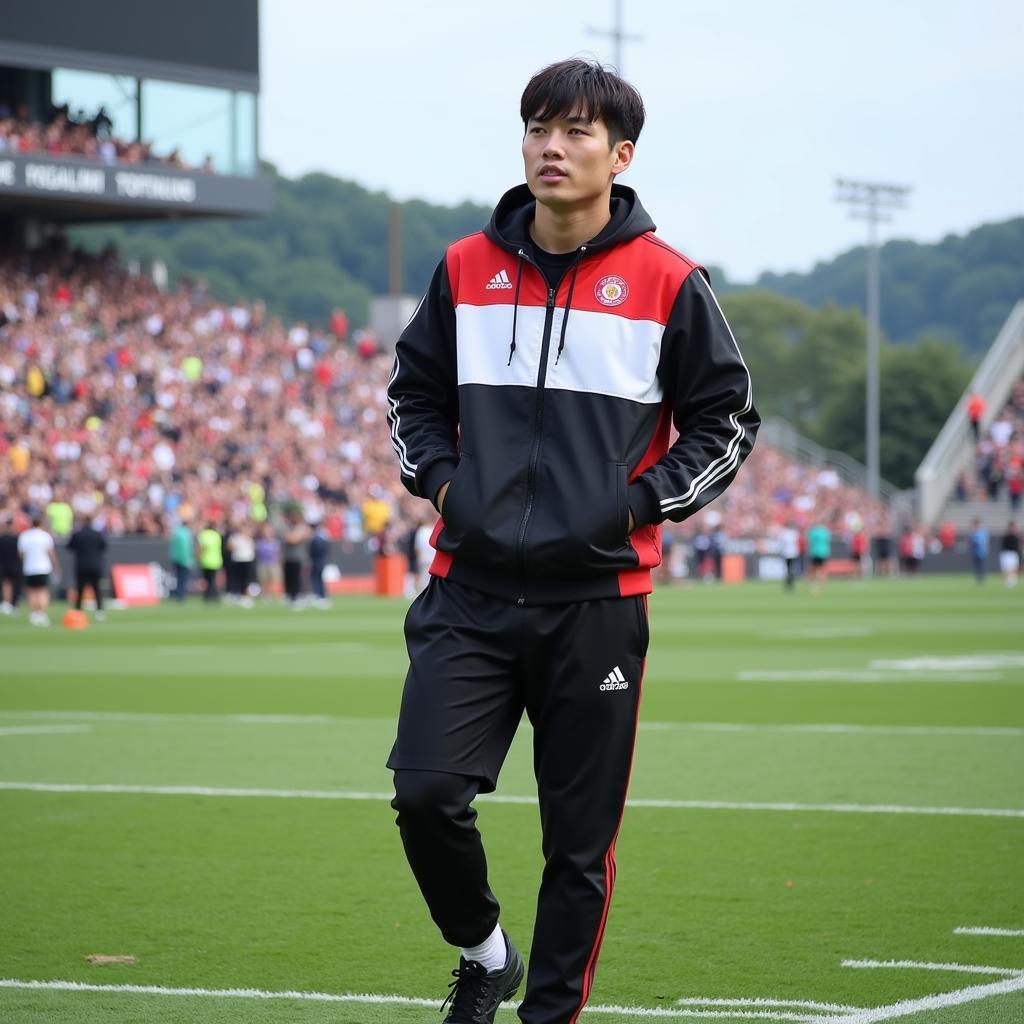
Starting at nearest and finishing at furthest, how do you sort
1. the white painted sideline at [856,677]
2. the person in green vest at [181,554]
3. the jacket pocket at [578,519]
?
the jacket pocket at [578,519] < the white painted sideline at [856,677] < the person in green vest at [181,554]

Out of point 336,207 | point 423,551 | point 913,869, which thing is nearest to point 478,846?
point 913,869

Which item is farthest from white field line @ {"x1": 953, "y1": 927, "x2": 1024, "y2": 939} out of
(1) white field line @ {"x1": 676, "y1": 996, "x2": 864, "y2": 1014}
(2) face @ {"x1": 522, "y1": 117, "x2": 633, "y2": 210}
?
(2) face @ {"x1": 522, "y1": 117, "x2": 633, "y2": 210}

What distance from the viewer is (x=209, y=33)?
166 ft

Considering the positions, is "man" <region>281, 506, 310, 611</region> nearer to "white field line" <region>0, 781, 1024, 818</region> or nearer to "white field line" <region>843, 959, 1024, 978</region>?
"white field line" <region>0, 781, 1024, 818</region>

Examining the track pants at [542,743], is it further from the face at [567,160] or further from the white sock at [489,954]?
the face at [567,160]

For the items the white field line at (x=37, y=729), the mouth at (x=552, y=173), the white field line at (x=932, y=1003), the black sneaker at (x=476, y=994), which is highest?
the mouth at (x=552, y=173)

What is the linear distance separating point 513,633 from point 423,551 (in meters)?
36.6

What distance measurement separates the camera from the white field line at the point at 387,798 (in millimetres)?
10180

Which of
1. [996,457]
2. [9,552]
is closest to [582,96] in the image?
[9,552]

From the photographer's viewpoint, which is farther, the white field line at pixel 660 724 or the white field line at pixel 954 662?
the white field line at pixel 954 662

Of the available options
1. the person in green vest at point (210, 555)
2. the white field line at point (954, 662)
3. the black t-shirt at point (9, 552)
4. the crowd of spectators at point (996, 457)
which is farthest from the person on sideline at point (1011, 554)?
the white field line at point (954, 662)

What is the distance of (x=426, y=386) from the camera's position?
544cm

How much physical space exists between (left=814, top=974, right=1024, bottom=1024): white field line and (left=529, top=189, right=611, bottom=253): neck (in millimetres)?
2308

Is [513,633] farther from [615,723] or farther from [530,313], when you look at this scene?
[530,313]
